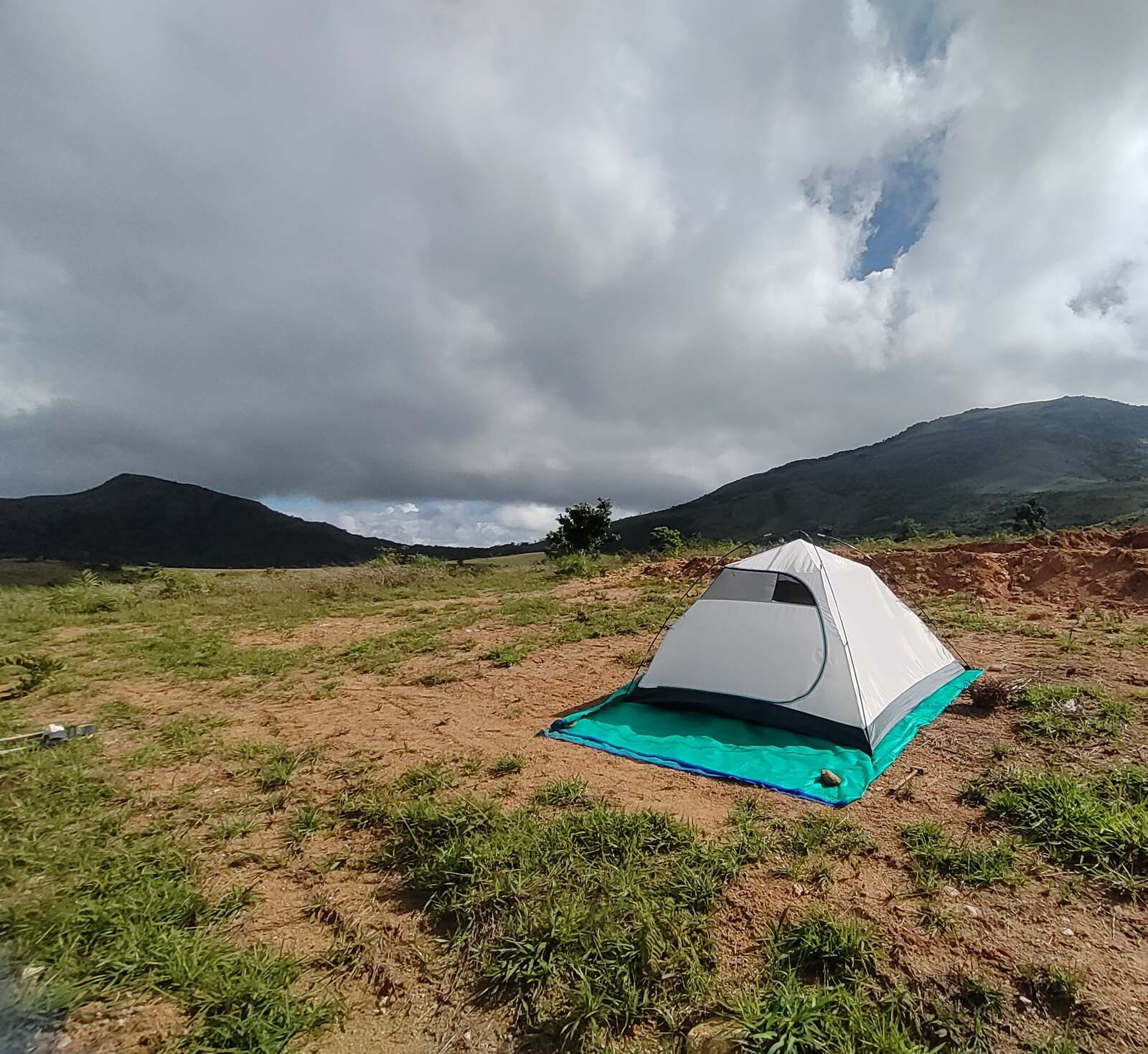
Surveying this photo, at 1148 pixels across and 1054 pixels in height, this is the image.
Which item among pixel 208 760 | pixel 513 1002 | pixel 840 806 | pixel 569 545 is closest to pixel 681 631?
pixel 840 806

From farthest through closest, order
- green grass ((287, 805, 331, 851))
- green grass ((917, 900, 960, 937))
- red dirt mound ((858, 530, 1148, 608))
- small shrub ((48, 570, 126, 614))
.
A: small shrub ((48, 570, 126, 614)) → red dirt mound ((858, 530, 1148, 608)) → green grass ((287, 805, 331, 851)) → green grass ((917, 900, 960, 937))

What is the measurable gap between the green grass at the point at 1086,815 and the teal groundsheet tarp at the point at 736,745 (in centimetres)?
88

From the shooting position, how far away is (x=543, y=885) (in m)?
3.10

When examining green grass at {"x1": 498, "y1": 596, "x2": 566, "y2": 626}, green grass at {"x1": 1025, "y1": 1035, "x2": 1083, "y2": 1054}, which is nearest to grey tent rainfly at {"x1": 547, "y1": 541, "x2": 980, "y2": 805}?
green grass at {"x1": 1025, "y1": 1035, "x2": 1083, "y2": 1054}

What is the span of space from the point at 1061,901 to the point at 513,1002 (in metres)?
2.93

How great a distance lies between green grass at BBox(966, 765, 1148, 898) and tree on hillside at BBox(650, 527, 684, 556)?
18.1m

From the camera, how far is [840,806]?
403 cm

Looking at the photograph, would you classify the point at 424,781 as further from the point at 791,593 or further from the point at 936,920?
the point at 791,593

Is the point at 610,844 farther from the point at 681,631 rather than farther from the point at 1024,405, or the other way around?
the point at 1024,405

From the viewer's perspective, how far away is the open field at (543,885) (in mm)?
2342

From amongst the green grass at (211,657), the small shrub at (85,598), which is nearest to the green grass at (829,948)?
the green grass at (211,657)

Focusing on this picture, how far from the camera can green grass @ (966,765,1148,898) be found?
3133mm

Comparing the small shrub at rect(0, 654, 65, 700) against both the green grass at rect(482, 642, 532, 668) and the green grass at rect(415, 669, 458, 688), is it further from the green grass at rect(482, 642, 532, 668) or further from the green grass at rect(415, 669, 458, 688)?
the green grass at rect(482, 642, 532, 668)

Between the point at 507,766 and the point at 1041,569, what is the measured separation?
14.0 m
